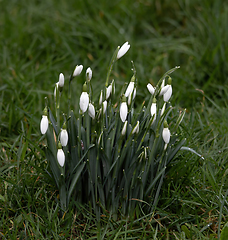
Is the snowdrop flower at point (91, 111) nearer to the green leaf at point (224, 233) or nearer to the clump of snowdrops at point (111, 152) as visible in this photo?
the clump of snowdrops at point (111, 152)

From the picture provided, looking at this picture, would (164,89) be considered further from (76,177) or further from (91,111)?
(76,177)

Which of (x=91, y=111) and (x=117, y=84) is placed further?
(x=117, y=84)

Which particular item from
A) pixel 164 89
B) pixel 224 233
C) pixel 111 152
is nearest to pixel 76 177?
pixel 111 152

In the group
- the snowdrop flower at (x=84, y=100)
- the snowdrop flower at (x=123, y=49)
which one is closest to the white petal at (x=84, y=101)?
the snowdrop flower at (x=84, y=100)

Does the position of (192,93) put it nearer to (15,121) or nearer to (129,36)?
(129,36)

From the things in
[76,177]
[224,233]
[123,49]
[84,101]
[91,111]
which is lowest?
Answer: [224,233]
